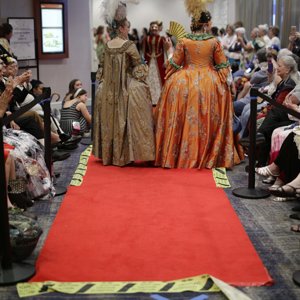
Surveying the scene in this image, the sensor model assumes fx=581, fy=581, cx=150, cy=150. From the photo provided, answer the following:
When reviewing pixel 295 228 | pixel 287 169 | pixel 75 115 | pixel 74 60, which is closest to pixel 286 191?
pixel 287 169

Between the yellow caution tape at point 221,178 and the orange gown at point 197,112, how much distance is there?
0.37 feet

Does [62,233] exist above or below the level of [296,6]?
below

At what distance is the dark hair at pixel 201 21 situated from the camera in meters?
5.95

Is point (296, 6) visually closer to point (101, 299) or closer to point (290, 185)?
point (290, 185)

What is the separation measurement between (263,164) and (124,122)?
146 cm

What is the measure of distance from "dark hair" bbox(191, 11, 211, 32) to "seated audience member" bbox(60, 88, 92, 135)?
2061 mm

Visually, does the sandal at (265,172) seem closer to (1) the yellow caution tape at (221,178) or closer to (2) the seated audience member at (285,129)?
(2) the seated audience member at (285,129)

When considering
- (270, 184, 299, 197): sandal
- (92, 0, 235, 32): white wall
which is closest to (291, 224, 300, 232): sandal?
(270, 184, 299, 197): sandal

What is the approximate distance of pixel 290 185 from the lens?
15.3 feet

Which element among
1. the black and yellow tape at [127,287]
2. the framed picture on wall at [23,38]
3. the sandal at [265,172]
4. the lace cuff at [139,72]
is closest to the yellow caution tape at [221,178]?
the sandal at [265,172]

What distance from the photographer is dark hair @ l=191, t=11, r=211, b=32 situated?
5.95m

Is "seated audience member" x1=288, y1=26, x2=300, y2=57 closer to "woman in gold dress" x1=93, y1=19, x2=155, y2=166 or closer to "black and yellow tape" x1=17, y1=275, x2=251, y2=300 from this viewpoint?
"woman in gold dress" x1=93, y1=19, x2=155, y2=166

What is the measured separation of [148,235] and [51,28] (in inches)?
270

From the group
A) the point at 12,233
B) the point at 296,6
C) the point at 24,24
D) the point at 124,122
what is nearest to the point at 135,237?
the point at 12,233
